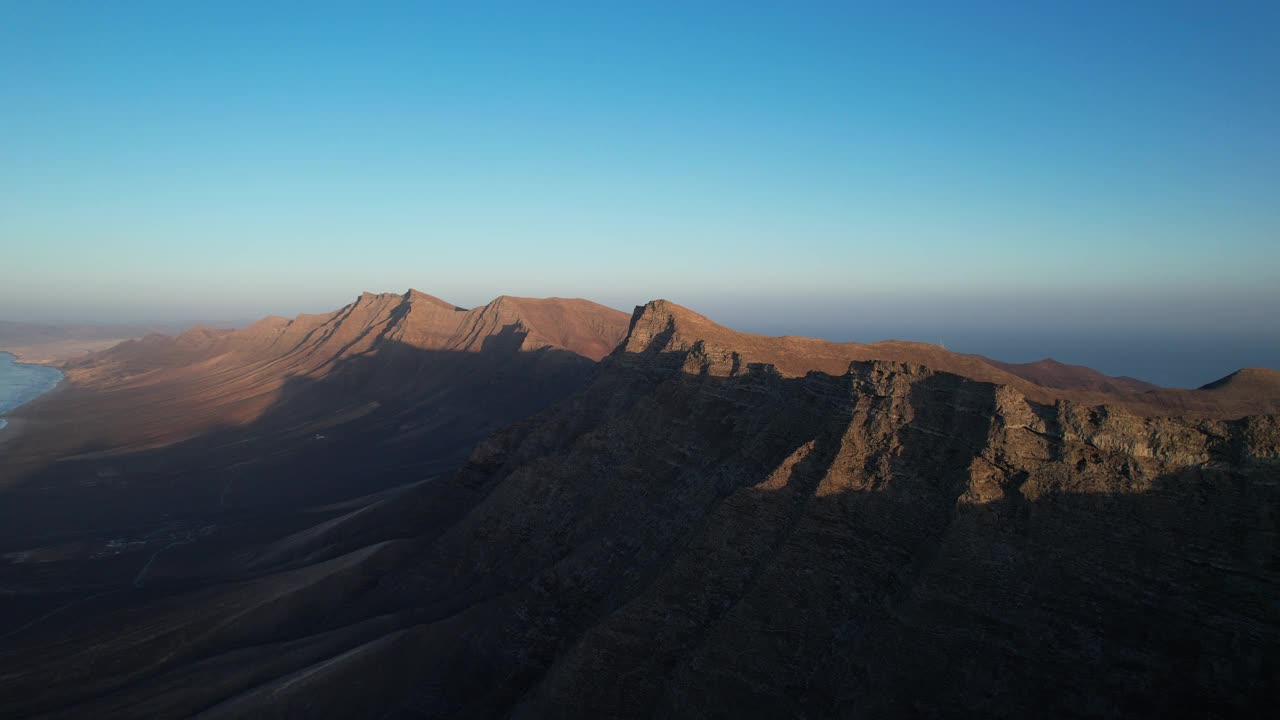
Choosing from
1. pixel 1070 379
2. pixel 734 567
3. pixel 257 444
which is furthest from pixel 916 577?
pixel 257 444

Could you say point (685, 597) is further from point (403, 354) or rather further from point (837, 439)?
point (403, 354)

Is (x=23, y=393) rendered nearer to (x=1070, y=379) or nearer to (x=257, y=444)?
(x=257, y=444)

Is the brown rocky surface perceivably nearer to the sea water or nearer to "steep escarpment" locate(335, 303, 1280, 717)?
"steep escarpment" locate(335, 303, 1280, 717)

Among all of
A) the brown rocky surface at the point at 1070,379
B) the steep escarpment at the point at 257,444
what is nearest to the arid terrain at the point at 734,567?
the steep escarpment at the point at 257,444

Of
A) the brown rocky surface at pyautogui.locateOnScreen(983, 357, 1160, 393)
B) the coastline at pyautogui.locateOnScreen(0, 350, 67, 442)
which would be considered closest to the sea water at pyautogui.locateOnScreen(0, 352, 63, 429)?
the coastline at pyautogui.locateOnScreen(0, 350, 67, 442)

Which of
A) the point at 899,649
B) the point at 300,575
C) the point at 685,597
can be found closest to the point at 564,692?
the point at 685,597

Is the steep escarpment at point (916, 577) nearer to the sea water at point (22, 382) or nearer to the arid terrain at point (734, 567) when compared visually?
the arid terrain at point (734, 567)

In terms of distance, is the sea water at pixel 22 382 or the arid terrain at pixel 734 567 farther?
the sea water at pixel 22 382
